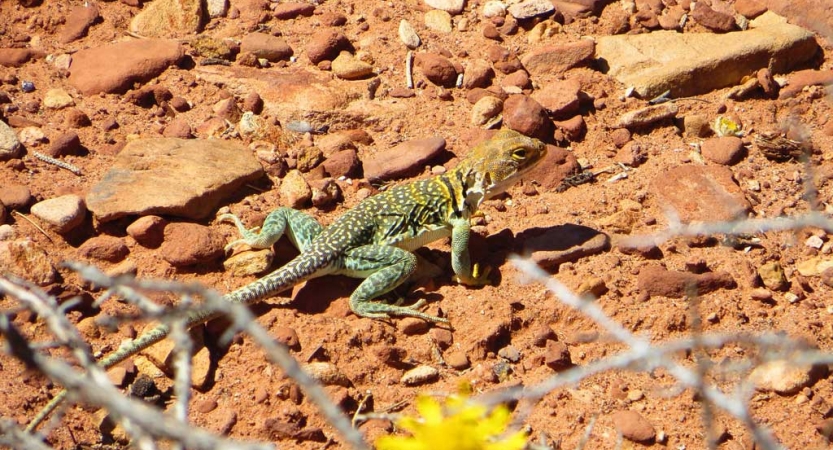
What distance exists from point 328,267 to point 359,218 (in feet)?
1.55

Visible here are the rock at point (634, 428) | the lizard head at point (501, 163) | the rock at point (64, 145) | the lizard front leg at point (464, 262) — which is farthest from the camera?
the rock at point (64, 145)

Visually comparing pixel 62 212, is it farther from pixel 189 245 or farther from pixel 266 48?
pixel 266 48

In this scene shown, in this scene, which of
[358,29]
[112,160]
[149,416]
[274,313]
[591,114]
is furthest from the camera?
[358,29]

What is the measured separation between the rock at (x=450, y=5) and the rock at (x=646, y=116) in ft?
6.53

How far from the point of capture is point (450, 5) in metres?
8.63

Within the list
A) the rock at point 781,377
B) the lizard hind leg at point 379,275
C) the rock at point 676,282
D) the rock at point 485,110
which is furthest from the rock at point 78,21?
the rock at point 781,377

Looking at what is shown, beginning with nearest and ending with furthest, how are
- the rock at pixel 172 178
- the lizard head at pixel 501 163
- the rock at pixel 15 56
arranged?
the rock at pixel 172 178 < the lizard head at pixel 501 163 < the rock at pixel 15 56

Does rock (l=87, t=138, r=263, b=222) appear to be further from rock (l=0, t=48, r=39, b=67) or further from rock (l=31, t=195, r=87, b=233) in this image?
rock (l=0, t=48, r=39, b=67)

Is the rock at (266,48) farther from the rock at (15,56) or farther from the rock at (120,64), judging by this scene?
the rock at (15,56)

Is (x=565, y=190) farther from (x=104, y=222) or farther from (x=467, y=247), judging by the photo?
(x=104, y=222)

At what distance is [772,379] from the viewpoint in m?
5.48

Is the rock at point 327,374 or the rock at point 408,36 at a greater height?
the rock at point 408,36

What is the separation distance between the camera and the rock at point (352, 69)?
7.98m

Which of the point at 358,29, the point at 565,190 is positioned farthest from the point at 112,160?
the point at 565,190
